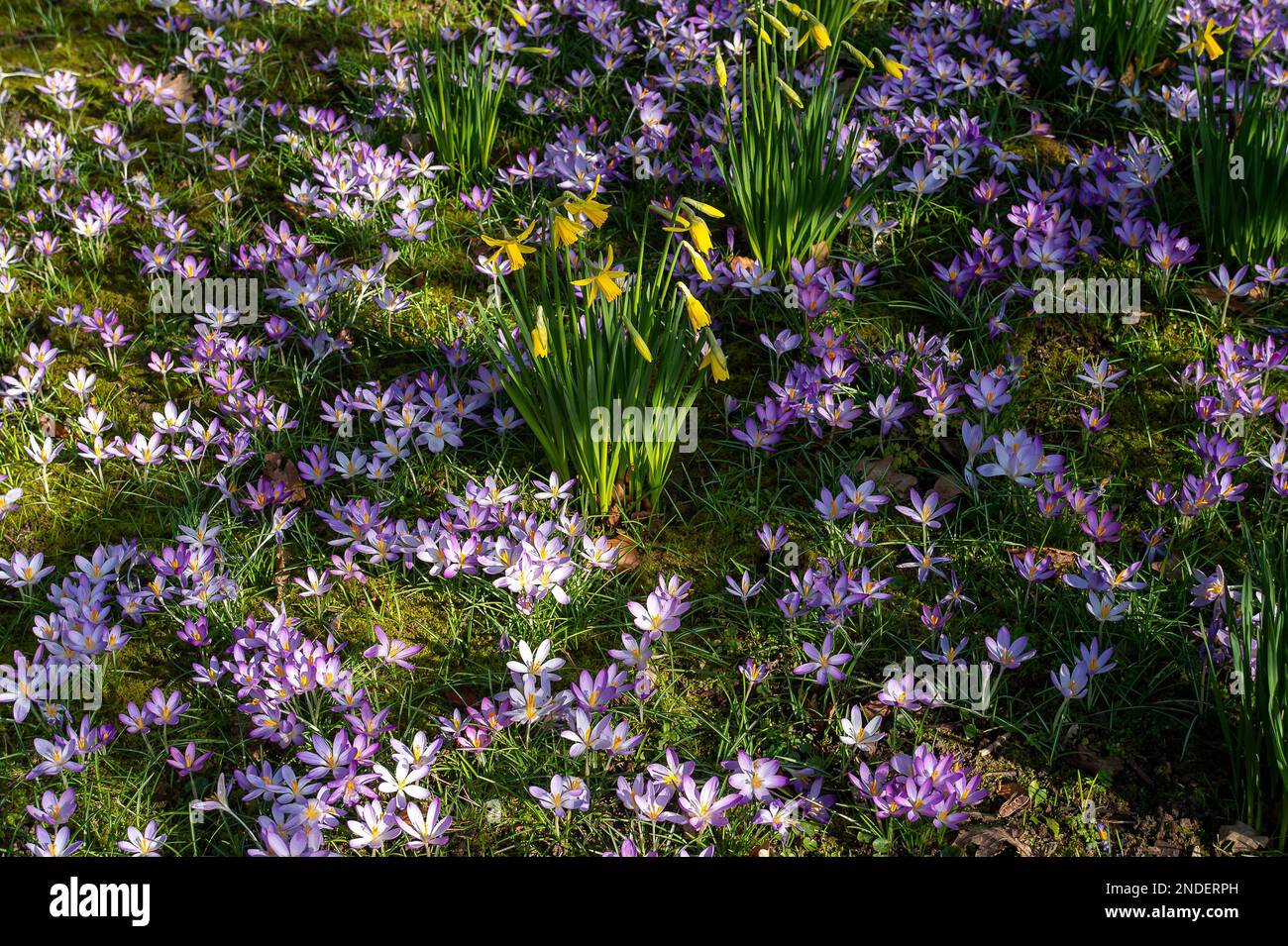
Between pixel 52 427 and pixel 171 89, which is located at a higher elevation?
pixel 171 89

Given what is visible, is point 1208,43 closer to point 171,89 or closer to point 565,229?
point 565,229

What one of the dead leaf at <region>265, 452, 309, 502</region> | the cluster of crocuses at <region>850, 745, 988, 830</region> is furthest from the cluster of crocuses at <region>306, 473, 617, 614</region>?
the cluster of crocuses at <region>850, 745, 988, 830</region>

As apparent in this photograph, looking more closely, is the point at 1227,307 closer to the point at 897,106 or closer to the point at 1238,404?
the point at 1238,404

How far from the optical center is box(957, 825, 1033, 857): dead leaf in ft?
7.72

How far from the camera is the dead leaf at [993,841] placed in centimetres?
235

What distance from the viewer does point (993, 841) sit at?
236 cm

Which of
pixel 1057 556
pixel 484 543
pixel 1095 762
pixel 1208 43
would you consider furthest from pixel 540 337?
pixel 1208 43

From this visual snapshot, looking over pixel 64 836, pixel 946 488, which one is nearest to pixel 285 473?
pixel 64 836

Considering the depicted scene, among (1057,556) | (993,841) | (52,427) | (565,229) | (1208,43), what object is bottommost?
(993,841)

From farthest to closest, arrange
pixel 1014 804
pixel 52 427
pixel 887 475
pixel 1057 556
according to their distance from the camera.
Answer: pixel 52 427 < pixel 887 475 < pixel 1057 556 < pixel 1014 804

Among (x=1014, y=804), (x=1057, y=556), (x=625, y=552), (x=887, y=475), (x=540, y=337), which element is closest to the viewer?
(x=1014, y=804)

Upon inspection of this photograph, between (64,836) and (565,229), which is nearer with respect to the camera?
(64,836)

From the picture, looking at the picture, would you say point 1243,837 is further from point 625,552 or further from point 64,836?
point 64,836

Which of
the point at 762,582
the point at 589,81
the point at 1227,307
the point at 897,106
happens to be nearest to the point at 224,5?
the point at 589,81
